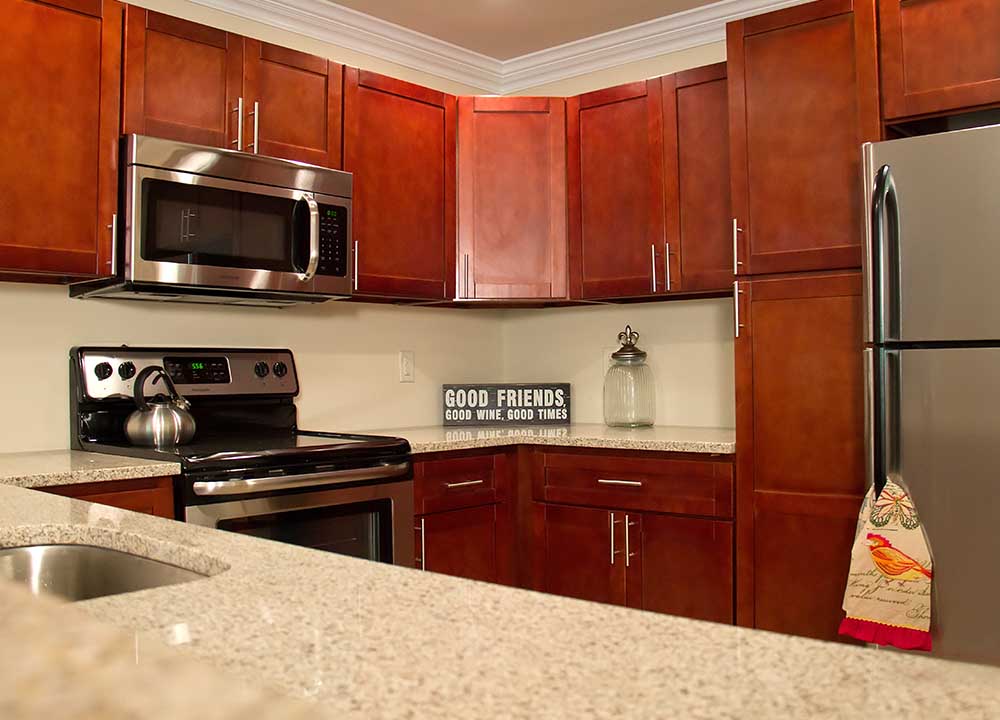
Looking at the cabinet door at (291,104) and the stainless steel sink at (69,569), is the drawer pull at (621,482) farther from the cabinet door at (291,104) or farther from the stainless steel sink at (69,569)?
the stainless steel sink at (69,569)

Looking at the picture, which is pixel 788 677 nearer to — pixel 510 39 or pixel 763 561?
pixel 763 561

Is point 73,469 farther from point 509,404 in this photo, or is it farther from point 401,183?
point 509,404

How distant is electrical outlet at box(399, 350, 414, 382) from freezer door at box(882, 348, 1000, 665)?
80.2 inches

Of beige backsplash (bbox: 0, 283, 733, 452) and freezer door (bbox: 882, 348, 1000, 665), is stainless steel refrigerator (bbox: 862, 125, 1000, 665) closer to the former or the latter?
freezer door (bbox: 882, 348, 1000, 665)

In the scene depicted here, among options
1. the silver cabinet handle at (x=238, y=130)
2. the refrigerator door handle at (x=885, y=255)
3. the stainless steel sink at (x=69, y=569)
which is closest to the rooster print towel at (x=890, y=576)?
the refrigerator door handle at (x=885, y=255)

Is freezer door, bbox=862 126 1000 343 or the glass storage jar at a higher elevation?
freezer door, bbox=862 126 1000 343

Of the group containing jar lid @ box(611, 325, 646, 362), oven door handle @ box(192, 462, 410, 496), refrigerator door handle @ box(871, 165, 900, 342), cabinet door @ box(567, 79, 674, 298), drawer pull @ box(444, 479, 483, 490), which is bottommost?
drawer pull @ box(444, 479, 483, 490)

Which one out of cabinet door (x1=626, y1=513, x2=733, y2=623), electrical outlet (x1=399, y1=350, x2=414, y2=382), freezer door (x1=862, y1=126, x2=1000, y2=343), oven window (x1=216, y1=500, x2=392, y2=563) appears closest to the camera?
freezer door (x1=862, y1=126, x2=1000, y2=343)

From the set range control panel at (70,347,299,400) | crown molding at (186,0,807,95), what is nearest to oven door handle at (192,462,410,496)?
range control panel at (70,347,299,400)

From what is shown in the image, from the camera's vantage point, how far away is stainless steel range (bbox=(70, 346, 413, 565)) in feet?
7.96

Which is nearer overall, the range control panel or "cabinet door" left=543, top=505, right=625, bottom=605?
the range control panel

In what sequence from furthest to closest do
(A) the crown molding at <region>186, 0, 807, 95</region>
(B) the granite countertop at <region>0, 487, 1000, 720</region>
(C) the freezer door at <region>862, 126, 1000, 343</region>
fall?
(A) the crown molding at <region>186, 0, 807, 95</region>
(C) the freezer door at <region>862, 126, 1000, 343</region>
(B) the granite countertop at <region>0, 487, 1000, 720</region>

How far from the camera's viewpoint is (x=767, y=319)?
278cm

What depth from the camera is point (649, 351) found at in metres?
3.69
